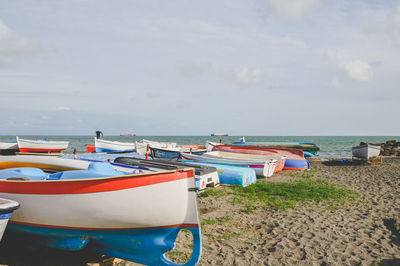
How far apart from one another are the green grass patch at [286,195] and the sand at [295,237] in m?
0.54

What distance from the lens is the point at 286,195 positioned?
403 inches

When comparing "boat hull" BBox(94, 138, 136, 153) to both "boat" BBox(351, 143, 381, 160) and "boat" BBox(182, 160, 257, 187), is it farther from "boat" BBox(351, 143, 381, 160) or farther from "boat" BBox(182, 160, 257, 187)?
"boat" BBox(351, 143, 381, 160)

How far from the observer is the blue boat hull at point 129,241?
4.64 meters

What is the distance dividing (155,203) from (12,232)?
3.10 meters

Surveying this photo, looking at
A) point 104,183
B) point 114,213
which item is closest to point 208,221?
point 114,213

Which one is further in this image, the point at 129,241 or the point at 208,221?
the point at 208,221

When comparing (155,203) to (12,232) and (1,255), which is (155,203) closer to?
(12,232)

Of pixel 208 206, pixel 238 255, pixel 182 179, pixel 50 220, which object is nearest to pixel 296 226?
pixel 238 255

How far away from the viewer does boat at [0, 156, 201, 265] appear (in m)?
4.46

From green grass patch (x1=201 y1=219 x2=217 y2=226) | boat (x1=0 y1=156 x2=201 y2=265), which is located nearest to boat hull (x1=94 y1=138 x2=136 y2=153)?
green grass patch (x1=201 y1=219 x2=217 y2=226)

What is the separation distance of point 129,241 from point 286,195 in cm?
722

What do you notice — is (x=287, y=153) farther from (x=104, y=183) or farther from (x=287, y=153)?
(x=104, y=183)

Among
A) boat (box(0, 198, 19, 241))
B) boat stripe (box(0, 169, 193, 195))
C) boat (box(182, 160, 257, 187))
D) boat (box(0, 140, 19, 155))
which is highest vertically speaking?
boat stripe (box(0, 169, 193, 195))

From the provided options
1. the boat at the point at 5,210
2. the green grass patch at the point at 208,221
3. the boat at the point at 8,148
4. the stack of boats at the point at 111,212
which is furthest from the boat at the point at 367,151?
the boat at the point at 8,148
